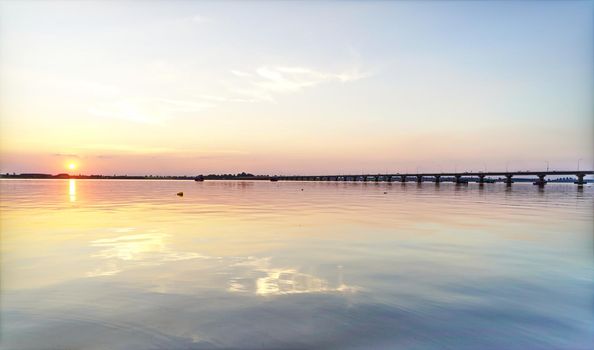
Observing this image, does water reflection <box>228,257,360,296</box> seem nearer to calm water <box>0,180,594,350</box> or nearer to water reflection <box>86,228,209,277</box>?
calm water <box>0,180,594,350</box>

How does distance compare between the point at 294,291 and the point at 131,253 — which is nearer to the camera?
the point at 294,291

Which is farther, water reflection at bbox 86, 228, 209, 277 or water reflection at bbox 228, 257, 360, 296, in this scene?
water reflection at bbox 86, 228, 209, 277

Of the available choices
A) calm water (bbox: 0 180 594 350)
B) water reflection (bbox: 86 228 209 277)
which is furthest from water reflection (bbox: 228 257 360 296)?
water reflection (bbox: 86 228 209 277)

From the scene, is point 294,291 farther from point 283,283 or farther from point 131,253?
point 131,253

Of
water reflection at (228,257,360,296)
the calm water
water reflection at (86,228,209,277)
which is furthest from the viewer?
water reflection at (86,228,209,277)

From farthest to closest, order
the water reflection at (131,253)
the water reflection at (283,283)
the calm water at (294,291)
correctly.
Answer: the water reflection at (131,253) → the water reflection at (283,283) → the calm water at (294,291)

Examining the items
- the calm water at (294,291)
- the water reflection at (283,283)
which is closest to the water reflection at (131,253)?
the calm water at (294,291)

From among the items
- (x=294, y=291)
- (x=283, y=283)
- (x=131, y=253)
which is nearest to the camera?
(x=294, y=291)

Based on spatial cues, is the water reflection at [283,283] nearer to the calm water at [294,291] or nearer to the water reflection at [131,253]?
the calm water at [294,291]

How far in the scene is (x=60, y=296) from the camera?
11.1 m

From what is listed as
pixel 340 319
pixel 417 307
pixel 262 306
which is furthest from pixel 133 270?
pixel 417 307

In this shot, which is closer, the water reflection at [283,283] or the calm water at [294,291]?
the calm water at [294,291]

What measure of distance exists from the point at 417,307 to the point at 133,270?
9.88 metres

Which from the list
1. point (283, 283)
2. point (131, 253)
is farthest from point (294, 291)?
point (131, 253)
